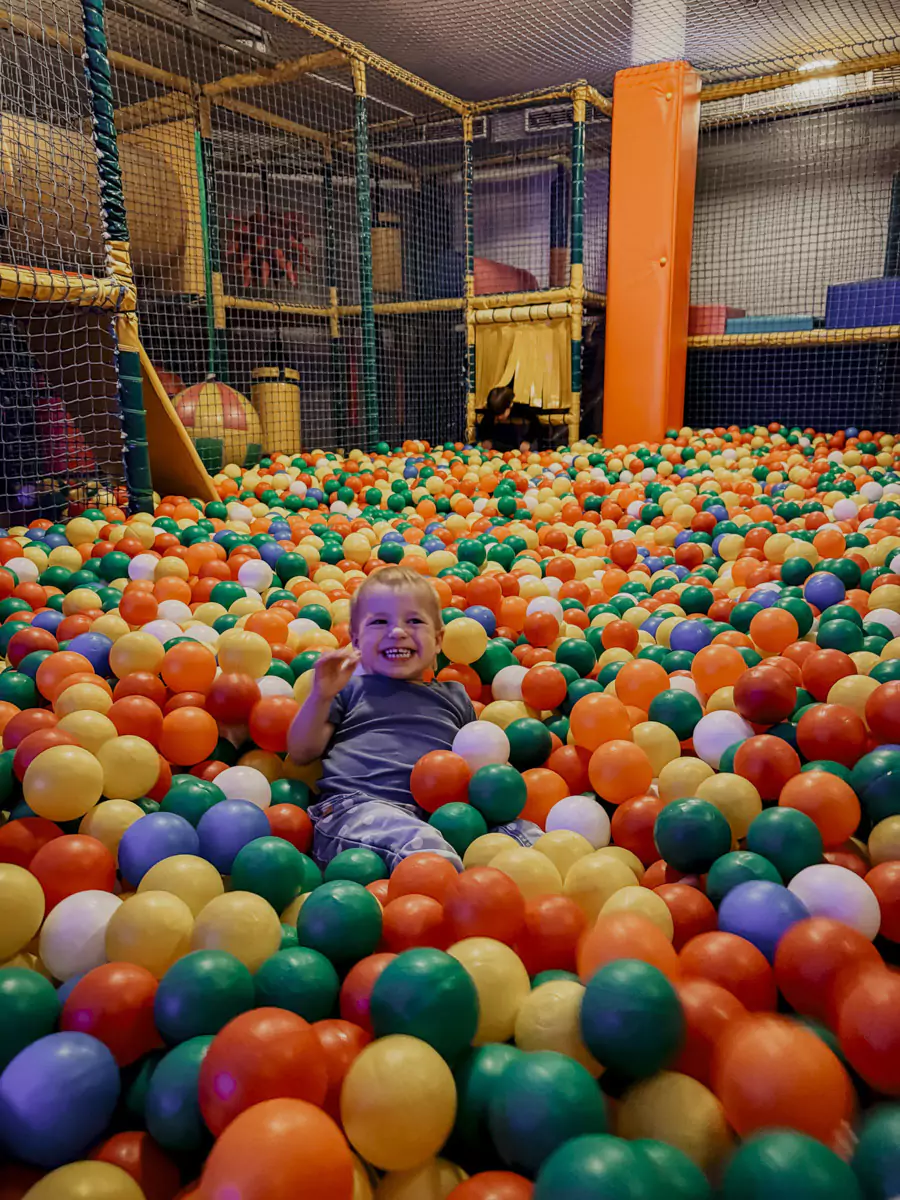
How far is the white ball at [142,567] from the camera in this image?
2.24 metres

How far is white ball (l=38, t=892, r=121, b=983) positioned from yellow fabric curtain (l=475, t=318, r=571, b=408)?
4.33m

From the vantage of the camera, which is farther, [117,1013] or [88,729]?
[88,729]

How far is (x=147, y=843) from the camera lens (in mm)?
1065

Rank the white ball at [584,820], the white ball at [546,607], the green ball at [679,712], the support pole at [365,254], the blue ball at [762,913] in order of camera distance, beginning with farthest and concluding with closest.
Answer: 1. the support pole at [365,254]
2. the white ball at [546,607]
3. the green ball at [679,712]
4. the white ball at [584,820]
5. the blue ball at [762,913]

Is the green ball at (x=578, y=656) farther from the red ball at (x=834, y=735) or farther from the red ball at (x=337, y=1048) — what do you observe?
the red ball at (x=337, y=1048)

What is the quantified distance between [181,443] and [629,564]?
1.75 metres

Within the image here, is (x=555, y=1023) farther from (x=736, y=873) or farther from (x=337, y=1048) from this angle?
(x=736, y=873)

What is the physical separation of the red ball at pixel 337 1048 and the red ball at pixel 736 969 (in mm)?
320

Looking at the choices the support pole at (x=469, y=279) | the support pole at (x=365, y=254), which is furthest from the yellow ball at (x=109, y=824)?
the support pole at (x=469, y=279)

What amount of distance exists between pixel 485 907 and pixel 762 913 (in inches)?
11.1

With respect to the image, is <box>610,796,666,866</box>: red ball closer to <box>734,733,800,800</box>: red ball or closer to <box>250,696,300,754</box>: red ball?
<box>734,733,800,800</box>: red ball

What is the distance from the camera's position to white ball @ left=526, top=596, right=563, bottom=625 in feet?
6.30

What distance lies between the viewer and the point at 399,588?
142 cm

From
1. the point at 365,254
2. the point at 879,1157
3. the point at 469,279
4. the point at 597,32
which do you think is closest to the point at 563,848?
the point at 879,1157
